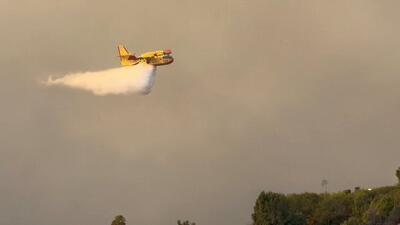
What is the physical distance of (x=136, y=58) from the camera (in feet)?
604

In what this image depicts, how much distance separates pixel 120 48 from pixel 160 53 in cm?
1054

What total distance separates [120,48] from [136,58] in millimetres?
5347

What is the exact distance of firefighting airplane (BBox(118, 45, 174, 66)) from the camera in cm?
17886

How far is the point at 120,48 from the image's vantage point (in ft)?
617

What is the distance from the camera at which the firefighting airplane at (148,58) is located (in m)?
179

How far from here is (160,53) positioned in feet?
592

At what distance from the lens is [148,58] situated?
182 meters

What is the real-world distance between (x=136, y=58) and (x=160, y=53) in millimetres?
5565
